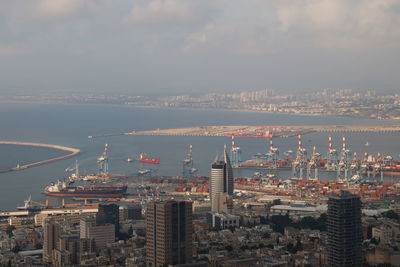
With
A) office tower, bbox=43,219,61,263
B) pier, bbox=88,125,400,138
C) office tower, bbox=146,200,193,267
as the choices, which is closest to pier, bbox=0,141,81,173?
pier, bbox=88,125,400,138

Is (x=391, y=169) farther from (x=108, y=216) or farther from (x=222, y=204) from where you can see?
(x=108, y=216)

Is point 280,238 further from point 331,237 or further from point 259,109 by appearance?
point 259,109

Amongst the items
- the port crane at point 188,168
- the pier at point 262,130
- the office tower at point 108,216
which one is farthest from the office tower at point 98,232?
the pier at point 262,130

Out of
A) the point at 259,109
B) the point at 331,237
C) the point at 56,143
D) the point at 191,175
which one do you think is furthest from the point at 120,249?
the point at 259,109

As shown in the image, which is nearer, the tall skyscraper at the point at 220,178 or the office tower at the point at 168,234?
the office tower at the point at 168,234

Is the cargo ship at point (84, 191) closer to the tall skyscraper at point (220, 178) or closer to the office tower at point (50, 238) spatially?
the tall skyscraper at point (220, 178)
